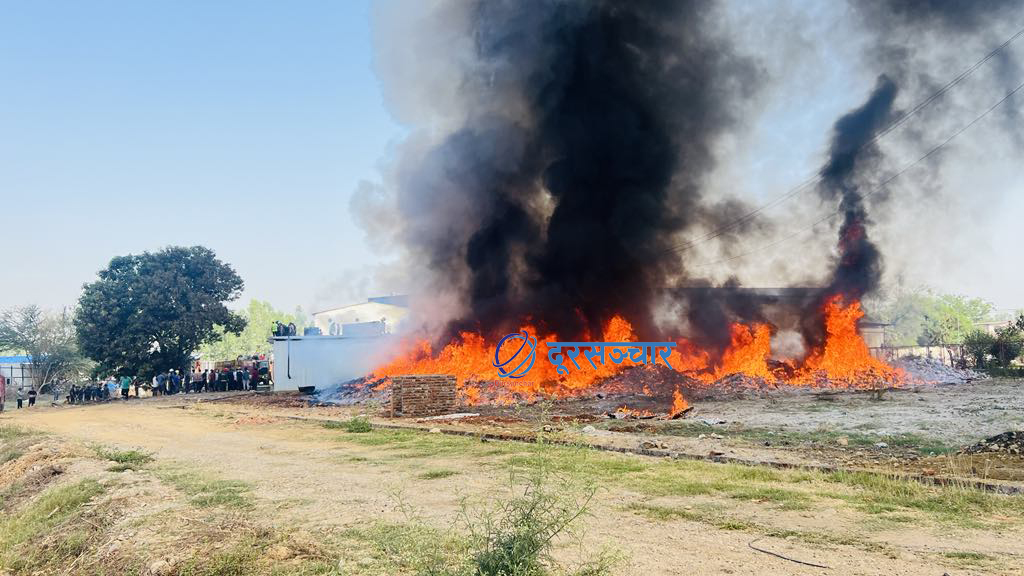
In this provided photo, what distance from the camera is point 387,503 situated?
25.8ft

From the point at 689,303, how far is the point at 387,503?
1026 inches

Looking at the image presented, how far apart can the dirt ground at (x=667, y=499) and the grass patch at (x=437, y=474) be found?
0.03m

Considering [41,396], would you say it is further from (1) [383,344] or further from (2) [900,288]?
(2) [900,288]

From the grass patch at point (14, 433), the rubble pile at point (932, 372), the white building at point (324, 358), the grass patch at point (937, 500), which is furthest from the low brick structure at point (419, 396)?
the rubble pile at point (932, 372)

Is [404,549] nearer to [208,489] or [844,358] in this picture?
[208,489]

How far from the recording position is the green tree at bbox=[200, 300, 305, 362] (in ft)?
318

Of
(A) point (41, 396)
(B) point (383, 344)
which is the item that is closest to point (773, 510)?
(B) point (383, 344)

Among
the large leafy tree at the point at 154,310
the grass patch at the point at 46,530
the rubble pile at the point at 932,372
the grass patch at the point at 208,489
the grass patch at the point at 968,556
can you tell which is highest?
the large leafy tree at the point at 154,310

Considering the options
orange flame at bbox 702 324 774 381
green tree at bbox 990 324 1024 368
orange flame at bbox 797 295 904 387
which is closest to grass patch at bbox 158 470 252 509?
orange flame at bbox 702 324 774 381

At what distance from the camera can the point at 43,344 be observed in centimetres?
4169

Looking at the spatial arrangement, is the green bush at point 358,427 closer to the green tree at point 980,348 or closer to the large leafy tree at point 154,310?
the large leafy tree at point 154,310

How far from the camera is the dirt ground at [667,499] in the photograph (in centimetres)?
542

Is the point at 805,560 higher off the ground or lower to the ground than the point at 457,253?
lower

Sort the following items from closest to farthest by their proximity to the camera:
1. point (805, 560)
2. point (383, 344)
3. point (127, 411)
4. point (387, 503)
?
point (805, 560), point (387, 503), point (127, 411), point (383, 344)
